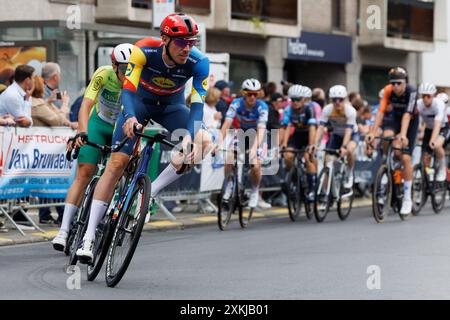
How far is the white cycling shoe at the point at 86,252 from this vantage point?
884 cm

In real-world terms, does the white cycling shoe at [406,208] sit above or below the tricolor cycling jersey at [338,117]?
below

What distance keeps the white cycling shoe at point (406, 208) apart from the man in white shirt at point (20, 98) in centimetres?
529

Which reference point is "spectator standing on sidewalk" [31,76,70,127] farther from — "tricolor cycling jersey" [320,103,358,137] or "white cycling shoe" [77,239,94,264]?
"white cycling shoe" [77,239,94,264]

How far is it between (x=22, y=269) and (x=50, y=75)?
20.0 ft

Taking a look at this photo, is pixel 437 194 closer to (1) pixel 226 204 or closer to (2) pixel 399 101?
(2) pixel 399 101

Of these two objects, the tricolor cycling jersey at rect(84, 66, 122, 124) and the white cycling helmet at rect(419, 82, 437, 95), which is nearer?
the tricolor cycling jersey at rect(84, 66, 122, 124)

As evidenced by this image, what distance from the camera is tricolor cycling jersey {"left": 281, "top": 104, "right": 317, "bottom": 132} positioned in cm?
1642

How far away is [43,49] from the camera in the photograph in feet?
59.3

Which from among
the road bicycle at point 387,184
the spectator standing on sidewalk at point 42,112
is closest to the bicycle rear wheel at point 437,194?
the road bicycle at point 387,184

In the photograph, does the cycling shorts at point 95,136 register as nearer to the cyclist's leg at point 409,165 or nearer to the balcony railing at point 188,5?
the cyclist's leg at point 409,165

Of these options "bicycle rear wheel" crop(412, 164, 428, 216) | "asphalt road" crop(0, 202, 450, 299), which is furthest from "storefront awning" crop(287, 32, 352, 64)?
"asphalt road" crop(0, 202, 450, 299)

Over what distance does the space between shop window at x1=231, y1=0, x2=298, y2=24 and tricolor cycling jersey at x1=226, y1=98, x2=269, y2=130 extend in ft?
51.6

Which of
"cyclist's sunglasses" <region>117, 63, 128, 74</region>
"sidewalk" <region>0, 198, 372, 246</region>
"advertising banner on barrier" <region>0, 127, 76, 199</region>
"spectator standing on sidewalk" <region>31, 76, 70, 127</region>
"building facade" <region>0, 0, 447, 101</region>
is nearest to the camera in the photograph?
"cyclist's sunglasses" <region>117, 63, 128, 74</region>

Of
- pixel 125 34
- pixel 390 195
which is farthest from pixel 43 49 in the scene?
pixel 390 195
